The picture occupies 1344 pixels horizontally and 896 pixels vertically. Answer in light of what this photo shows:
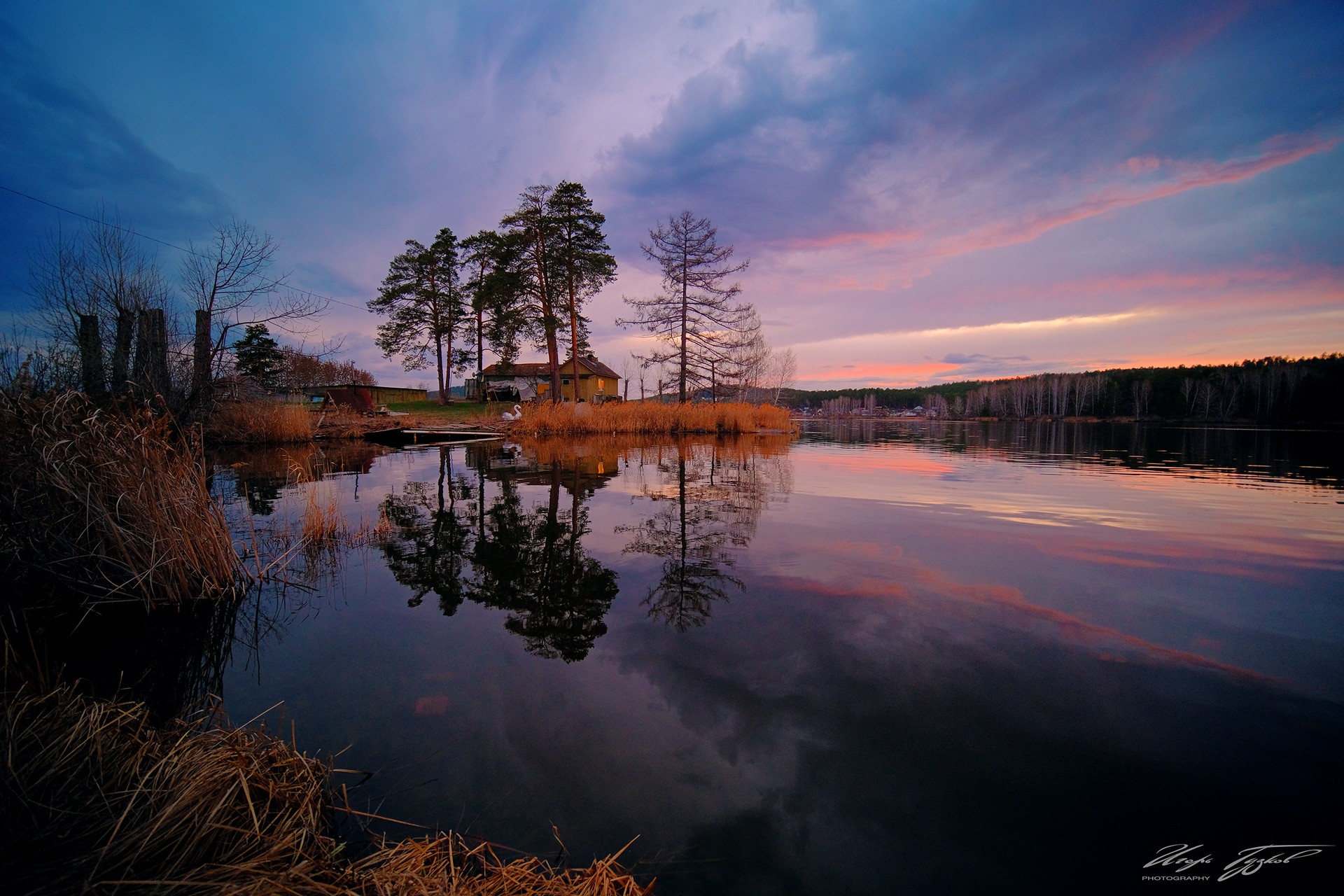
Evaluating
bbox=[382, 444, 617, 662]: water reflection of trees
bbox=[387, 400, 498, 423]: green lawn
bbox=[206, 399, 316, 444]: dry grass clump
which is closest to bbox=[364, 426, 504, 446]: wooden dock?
A: bbox=[206, 399, 316, 444]: dry grass clump

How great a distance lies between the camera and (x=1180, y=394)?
269 ft

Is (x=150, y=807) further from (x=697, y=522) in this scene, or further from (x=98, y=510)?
(x=697, y=522)

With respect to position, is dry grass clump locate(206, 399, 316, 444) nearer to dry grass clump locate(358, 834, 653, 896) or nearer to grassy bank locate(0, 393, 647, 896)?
grassy bank locate(0, 393, 647, 896)

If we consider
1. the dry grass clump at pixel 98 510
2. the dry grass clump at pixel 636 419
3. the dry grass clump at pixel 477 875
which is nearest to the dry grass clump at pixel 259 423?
the dry grass clump at pixel 636 419

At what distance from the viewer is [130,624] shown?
421 cm

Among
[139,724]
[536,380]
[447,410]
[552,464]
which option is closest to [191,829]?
[139,724]

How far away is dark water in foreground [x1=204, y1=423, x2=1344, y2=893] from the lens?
7.11 feet

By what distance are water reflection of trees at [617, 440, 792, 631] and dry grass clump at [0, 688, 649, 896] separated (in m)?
2.42

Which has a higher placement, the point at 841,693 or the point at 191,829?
the point at 191,829

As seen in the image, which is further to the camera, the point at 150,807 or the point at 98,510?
the point at 98,510

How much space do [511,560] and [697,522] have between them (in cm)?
287

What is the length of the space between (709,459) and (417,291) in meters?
32.1

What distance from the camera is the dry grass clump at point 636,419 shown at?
84.3ft

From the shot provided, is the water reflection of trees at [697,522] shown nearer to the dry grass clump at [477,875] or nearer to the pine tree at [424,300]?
the dry grass clump at [477,875]
